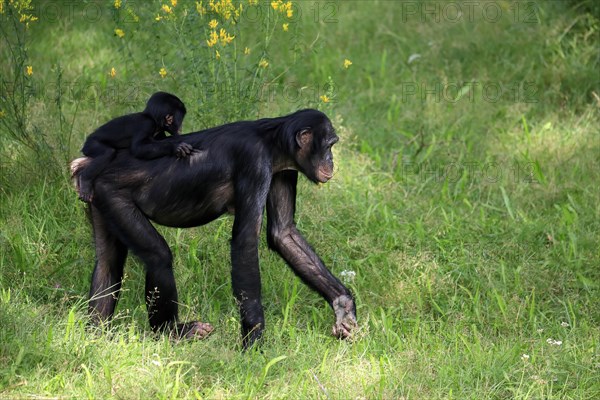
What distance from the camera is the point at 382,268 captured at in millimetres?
6172

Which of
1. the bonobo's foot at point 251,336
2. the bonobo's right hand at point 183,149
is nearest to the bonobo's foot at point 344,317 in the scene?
the bonobo's foot at point 251,336

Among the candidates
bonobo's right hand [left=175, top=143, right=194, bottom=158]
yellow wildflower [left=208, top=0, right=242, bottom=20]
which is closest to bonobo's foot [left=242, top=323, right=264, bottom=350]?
bonobo's right hand [left=175, top=143, right=194, bottom=158]

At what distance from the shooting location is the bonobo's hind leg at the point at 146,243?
5.00 metres

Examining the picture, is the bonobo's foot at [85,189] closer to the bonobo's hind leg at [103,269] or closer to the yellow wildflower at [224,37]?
the bonobo's hind leg at [103,269]

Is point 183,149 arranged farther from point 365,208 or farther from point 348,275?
point 365,208

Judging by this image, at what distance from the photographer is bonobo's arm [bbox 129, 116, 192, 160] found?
5.07 metres

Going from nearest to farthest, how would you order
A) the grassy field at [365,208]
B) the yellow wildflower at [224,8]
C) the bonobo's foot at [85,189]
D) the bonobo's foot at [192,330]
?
the grassy field at [365,208] → the bonobo's foot at [85,189] → the bonobo's foot at [192,330] → the yellow wildflower at [224,8]

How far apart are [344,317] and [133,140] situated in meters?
1.46

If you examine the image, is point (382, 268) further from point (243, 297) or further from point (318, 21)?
point (318, 21)

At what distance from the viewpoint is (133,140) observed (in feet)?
16.6

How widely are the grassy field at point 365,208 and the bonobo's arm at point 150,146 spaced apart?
859 millimetres

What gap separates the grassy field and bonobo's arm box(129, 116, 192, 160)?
0.86 m

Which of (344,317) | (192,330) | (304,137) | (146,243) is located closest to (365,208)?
(344,317)

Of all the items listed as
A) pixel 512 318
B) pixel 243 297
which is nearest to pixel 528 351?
pixel 512 318
